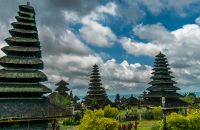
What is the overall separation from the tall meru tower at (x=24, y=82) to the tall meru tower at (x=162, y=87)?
41161mm

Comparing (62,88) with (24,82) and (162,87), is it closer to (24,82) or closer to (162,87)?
(162,87)

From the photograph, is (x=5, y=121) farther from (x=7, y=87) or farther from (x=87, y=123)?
(x=87, y=123)

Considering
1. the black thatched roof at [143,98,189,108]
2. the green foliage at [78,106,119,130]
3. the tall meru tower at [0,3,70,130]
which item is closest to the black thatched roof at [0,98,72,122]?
the tall meru tower at [0,3,70,130]

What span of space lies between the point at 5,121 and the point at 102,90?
182ft

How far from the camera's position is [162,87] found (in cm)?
8206

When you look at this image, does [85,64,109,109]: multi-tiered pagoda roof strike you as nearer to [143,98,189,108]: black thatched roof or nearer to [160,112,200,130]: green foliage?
[143,98,189,108]: black thatched roof

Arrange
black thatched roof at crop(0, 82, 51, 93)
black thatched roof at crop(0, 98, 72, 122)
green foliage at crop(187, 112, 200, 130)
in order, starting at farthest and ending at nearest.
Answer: green foliage at crop(187, 112, 200, 130) → black thatched roof at crop(0, 82, 51, 93) → black thatched roof at crop(0, 98, 72, 122)

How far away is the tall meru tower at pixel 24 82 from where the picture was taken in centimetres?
4153

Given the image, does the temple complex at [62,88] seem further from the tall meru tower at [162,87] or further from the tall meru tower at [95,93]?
the tall meru tower at [162,87]

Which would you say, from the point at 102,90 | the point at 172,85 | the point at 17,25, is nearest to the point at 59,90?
the point at 102,90

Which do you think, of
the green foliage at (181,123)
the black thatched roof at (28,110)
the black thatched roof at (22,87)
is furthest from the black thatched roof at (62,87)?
the green foliage at (181,123)

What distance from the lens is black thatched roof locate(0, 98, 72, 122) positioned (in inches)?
1592

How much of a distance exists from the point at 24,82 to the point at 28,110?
4.86 metres

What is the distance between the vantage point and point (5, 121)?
3966 centimetres
